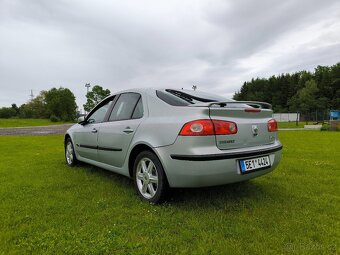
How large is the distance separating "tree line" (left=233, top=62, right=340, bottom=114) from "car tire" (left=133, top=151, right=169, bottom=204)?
64.0m

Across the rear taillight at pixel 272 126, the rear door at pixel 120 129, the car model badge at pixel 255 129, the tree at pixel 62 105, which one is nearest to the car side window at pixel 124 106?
the rear door at pixel 120 129

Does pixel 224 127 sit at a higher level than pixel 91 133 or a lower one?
higher

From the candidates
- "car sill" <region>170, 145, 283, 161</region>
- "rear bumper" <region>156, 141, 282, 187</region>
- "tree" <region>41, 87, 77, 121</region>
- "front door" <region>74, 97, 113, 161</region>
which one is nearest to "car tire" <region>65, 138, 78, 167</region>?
"front door" <region>74, 97, 113, 161</region>

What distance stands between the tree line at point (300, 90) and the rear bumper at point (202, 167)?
210 feet

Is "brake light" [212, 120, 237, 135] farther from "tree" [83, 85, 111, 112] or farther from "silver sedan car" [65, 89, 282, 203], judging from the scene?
"tree" [83, 85, 111, 112]

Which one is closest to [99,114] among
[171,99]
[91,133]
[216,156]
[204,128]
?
[91,133]

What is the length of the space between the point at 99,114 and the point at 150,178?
2008mm

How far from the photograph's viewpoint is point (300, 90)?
76.8 m

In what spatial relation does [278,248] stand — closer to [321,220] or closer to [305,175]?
[321,220]

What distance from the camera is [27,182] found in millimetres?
4699

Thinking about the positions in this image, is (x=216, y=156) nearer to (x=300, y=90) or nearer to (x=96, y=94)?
(x=96, y=94)

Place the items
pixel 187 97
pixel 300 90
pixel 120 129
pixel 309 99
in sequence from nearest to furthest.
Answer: pixel 187 97, pixel 120 129, pixel 309 99, pixel 300 90

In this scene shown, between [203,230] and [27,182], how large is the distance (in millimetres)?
3323

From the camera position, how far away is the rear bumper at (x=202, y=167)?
300 centimetres
